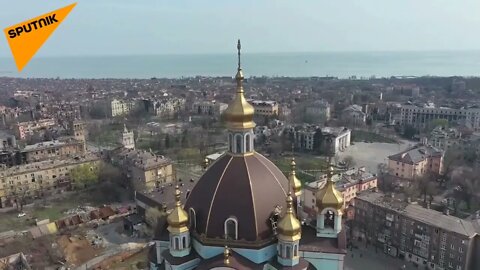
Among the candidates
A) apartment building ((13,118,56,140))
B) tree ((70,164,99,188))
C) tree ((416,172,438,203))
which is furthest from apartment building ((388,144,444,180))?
apartment building ((13,118,56,140))

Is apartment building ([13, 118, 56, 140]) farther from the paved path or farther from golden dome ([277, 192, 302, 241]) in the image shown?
golden dome ([277, 192, 302, 241])

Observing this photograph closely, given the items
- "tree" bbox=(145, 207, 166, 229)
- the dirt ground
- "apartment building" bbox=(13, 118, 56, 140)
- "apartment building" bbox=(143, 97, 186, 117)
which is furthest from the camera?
"apartment building" bbox=(143, 97, 186, 117)

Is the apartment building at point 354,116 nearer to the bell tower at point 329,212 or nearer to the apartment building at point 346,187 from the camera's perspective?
the apartment building at point 346,187

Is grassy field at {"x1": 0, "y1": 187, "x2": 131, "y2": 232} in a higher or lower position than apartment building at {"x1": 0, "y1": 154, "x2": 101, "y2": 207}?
lower

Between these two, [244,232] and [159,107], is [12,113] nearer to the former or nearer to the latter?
[159,107]

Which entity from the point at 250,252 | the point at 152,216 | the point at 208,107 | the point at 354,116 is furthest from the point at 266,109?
the point at 250,252

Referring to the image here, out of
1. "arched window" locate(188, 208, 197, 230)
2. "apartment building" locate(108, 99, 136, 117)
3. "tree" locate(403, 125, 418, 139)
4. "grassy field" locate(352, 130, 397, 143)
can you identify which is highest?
"arched window" locate(188, 208, 197, 230)
